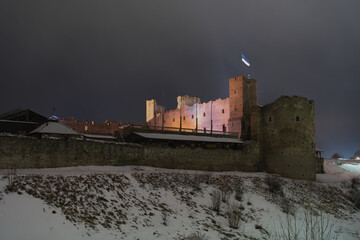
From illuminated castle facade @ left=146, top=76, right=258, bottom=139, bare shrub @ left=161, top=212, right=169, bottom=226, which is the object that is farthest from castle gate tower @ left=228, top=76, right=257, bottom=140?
bare shrub @ left=161, top=212, right=169, bottom=226

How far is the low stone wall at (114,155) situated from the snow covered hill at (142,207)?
1.02 m

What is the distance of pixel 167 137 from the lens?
2755 centimetres

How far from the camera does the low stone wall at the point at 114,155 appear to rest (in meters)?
17.7

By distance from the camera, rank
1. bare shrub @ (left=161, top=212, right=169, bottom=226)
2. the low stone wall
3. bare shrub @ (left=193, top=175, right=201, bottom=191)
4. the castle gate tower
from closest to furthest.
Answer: bare shrub @ (left=161, top=212, right=169, bottom=226), the low stone wall, bare shrub @ (left=193, top=175, right=201, bottom=191), the castle gate tower

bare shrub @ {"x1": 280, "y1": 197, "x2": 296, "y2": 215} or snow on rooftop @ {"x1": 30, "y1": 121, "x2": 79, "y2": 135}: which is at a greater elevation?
snow on rooftop @ {"x1": 30, "y1": 121, "x2": 79, "y2": 135}

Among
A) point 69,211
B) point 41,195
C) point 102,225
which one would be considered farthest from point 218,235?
point 41,195

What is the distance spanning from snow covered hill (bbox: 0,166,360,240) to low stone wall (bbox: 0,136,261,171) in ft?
3.36

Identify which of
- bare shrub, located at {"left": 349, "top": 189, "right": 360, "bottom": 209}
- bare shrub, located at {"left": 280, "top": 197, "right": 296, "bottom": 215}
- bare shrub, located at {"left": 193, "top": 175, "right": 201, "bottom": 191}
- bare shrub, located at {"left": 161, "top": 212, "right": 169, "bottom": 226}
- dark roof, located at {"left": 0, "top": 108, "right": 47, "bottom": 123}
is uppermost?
dark roof, located at {"left": 0, "top": 108, "right": 47, "bottom": 123}

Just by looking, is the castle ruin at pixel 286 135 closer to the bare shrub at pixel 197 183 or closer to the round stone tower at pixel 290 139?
the round stone tower at pixel 290 139

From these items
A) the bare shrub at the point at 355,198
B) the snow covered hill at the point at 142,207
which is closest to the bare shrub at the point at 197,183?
the snow covered hill at the point at 142,207

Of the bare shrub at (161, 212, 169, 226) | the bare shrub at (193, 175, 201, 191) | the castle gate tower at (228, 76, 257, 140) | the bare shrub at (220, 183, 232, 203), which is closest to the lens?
the bare shrub at (161, 212, 169, 226)

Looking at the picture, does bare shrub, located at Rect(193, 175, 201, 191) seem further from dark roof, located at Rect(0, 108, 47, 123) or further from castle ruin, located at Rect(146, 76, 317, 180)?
dark roof, located at Rect(0, 108, 47, 123)

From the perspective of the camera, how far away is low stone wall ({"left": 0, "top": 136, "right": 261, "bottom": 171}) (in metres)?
17.7

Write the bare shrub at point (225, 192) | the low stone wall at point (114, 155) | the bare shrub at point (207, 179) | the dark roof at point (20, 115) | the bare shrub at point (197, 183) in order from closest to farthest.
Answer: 1. the low stone wall at point (114, 155)
2. the bare shrub at point (225, 192)
3. the bare shrub at point (197, 183)
4. the bare shrub at point (207, 179)
5. the dark roof at point (20, 115)
